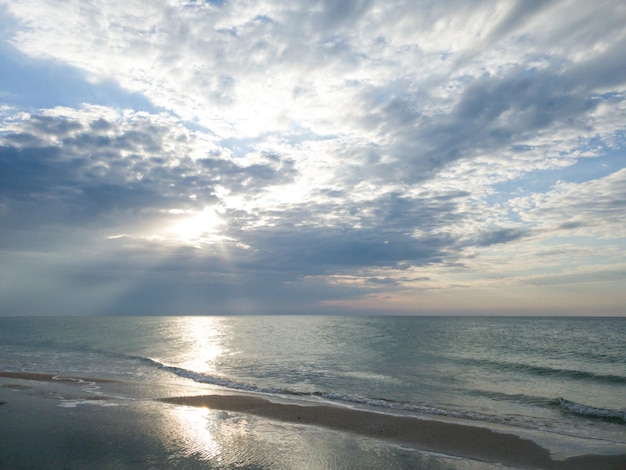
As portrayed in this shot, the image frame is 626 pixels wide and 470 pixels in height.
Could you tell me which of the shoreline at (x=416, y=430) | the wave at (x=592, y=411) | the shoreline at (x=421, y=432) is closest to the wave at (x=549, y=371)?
the wave at (x=592, y=411)

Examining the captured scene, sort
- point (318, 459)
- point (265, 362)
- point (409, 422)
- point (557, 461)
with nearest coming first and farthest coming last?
point (318, 459), point (557, 461), point (409, 422), point (265, 362)

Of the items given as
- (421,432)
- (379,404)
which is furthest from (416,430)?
(379,404)

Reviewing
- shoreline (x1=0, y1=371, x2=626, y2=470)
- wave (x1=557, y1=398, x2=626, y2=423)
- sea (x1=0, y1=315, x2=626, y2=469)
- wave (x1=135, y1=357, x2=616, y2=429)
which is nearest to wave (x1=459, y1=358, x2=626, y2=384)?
sea (x1=0, y1=315, x2=626, y2=469)

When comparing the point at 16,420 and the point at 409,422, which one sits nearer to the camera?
the point at 16,420

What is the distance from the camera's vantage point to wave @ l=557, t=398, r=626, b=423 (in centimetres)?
1639

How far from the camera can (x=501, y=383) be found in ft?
77.4

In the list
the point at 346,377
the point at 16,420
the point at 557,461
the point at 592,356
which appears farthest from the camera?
the point at 592,356

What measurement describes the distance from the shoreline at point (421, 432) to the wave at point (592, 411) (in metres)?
6.55

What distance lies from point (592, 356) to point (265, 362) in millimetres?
32438

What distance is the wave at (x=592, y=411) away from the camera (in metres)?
16.4

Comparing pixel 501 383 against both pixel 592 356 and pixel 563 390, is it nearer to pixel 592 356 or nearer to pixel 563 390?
pixel 563 390

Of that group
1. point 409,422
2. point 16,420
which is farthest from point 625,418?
point 16,420

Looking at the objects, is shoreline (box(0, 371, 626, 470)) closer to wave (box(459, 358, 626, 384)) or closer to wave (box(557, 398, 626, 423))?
wave (box(557, 398, 626, 423))

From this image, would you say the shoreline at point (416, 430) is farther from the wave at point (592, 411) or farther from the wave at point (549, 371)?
the wave at point (549, 371)
